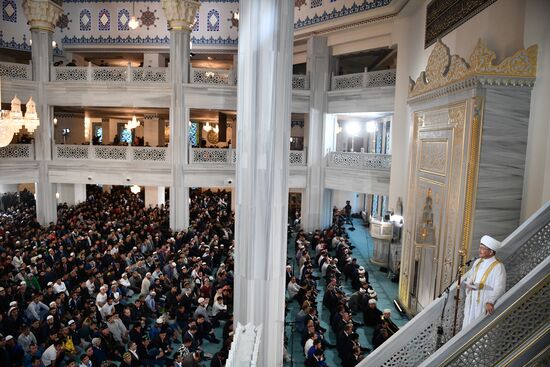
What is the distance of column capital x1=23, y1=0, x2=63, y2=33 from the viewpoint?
499 inches

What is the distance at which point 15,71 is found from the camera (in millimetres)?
12617

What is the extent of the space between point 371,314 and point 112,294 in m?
4.71

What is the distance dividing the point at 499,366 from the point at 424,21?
7.33m

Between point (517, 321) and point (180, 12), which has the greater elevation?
point (180, 12)

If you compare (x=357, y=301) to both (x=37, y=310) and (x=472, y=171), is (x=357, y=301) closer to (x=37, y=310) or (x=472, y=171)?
(x=472, y=171)

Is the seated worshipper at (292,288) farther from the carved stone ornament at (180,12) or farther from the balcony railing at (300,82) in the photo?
the carved stone ornament at (180,12)

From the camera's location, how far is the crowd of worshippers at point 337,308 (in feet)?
19.7

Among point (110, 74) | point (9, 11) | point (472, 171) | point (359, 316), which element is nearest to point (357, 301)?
point (359, 316)

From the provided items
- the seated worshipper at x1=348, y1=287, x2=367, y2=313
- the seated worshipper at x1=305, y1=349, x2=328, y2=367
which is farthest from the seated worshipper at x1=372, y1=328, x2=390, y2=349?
the seated worshipper at x1=348, y1=287, x2=367, y2=313

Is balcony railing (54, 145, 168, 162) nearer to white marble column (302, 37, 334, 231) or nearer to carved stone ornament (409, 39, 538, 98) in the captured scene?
white marble column (302, 37, 334, 231)

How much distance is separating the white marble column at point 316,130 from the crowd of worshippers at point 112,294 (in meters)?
2.86

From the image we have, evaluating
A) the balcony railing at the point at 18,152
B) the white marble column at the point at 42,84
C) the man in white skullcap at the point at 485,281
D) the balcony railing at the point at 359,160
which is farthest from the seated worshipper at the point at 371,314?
the balcony railing at the point at 18,152

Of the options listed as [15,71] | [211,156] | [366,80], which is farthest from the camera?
[211,156]

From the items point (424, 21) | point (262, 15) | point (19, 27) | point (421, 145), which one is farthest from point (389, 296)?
point (19, 27)
